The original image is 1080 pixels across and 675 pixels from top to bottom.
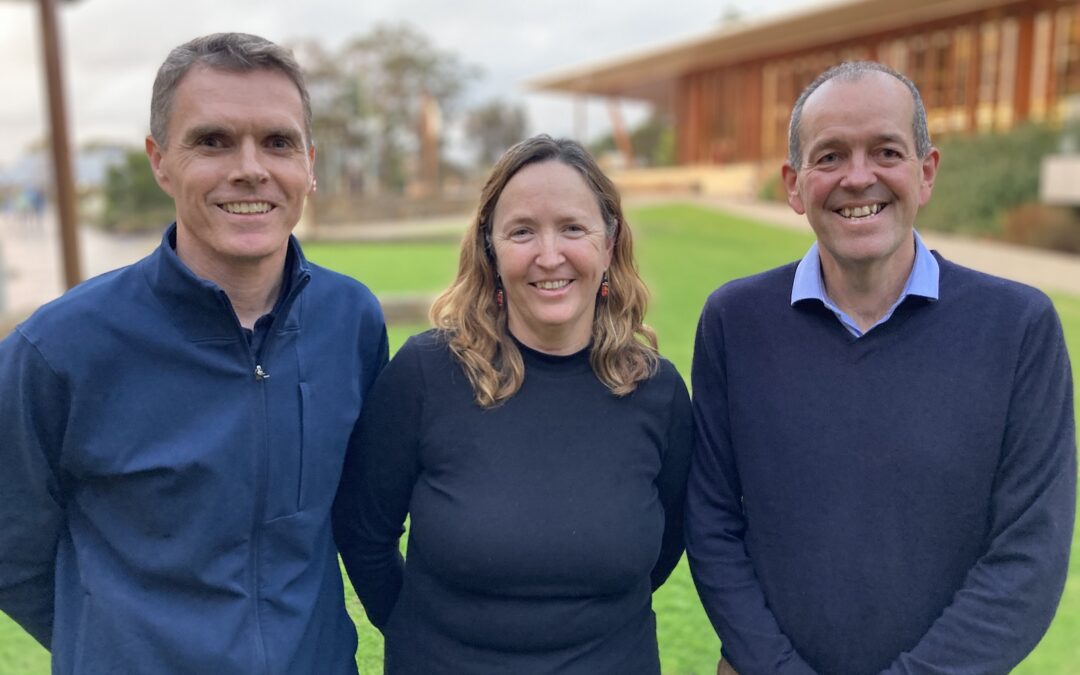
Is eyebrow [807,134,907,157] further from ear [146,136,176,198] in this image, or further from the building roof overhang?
the building roof overhang

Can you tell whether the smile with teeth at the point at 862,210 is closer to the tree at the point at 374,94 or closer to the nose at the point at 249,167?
the nose at the point at 249,167

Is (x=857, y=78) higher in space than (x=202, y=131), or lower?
higher

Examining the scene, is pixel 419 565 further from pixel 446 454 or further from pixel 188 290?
pixel 188 290

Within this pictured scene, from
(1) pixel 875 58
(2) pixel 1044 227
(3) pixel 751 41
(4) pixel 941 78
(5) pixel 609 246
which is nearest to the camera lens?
(5) pixel 609 246

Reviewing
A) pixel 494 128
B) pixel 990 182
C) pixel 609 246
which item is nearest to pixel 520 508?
pixel 609 246

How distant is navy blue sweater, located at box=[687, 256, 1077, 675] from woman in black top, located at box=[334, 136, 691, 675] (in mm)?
251

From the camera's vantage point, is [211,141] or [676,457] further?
[676,457]

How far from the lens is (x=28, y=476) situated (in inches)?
79.7

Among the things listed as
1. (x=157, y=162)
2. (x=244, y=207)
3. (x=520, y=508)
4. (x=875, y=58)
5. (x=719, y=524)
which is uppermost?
(x=875, y=58)

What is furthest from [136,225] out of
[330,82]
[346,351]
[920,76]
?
[346,351]

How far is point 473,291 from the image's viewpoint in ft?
7.93

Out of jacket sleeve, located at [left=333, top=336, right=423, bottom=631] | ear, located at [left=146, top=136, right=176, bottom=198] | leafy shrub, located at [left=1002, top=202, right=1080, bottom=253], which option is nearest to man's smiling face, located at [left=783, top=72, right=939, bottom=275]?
jacket sleeve, located at [left=333, top=336, right=423, bottom=631]

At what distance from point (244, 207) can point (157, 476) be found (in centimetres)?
63

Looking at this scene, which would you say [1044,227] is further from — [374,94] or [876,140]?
[374,94]
